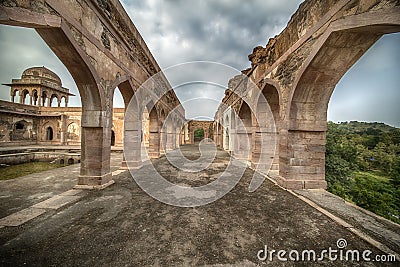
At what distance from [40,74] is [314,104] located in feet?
94.8

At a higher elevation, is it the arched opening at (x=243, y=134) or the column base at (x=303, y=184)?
the arched opening at (x=243, y=134)

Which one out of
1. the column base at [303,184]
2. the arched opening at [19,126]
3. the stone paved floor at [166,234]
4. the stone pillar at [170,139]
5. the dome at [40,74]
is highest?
the dome at [40,74]

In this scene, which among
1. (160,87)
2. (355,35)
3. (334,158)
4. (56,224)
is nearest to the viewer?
(56,224)

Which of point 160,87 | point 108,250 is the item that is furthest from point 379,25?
point 160,87

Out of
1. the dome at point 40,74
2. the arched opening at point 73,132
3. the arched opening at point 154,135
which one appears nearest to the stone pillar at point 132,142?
the arched opening at point 154,135

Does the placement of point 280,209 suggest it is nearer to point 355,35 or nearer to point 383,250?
point 383,250

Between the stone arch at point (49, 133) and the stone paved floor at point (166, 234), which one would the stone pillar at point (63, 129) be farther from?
the stone paved floor at point (166, 234)

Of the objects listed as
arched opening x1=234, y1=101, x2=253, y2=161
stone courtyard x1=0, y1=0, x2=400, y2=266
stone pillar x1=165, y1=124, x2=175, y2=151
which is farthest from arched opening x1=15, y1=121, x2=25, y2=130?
arched opening x1=234, y1=101, x2=253, y2=161

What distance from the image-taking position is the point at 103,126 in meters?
4.74

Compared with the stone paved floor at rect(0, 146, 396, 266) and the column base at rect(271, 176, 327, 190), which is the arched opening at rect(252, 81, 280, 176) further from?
the stone paved floor at rect(0, 146, 396, 266)

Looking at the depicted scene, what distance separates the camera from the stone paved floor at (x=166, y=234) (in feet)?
6.83

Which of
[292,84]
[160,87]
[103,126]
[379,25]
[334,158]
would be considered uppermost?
[160,87]

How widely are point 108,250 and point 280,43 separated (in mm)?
→ 6902

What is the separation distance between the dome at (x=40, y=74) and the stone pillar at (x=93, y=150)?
2418 centimetres
